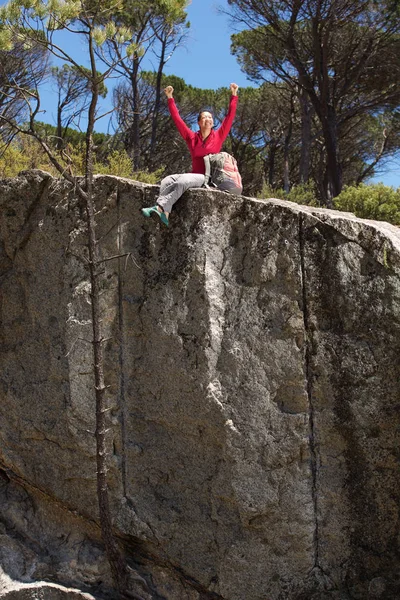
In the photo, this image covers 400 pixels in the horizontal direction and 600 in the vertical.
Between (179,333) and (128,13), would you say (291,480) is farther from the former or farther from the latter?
(128,13)

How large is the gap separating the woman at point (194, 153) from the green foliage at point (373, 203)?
415cm

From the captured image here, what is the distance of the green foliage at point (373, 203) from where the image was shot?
9.19m

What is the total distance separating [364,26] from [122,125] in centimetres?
716

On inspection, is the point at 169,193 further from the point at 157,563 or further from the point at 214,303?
the point at 157,563

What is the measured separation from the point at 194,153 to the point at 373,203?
457cm

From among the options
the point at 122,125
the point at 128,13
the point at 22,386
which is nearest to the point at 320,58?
the point at 128,13

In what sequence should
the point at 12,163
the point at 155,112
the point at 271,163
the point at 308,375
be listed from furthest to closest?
1. the point at 271,163
2. the point at 155,112
3. the point at 12,163
4. the point at 308,375

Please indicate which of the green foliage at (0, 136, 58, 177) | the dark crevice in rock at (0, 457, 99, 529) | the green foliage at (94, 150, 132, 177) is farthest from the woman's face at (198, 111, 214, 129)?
the green foliage at (94, 150, 132, 177)

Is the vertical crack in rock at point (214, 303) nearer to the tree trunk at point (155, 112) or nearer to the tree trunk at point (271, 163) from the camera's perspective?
the tree trunk at point (155, 112)

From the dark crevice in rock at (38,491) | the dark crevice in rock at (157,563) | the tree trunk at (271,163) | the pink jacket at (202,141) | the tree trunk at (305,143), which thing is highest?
the tree trunk at (271,163)

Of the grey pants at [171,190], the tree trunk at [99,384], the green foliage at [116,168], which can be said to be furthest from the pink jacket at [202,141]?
the green foliage at [116,168]

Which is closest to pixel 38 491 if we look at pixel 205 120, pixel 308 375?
pixel 308 375

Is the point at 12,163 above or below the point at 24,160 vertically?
below

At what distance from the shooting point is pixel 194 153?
540 centimetres
